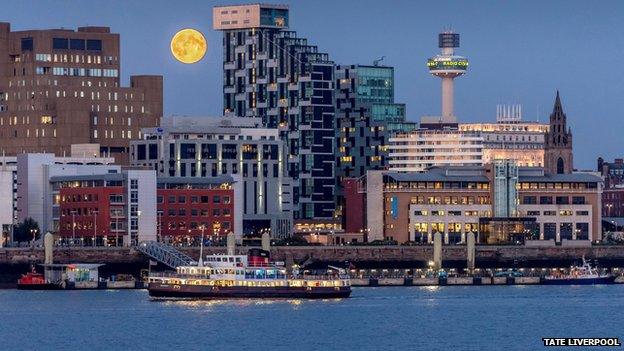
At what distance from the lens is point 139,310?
650 ft

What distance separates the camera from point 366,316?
627ft

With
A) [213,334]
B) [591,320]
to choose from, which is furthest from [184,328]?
[591,320]

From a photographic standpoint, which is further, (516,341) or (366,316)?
(366,316)

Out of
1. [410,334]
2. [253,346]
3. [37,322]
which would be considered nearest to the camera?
[253,346]

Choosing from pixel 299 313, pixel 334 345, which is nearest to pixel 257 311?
pixel 299 313

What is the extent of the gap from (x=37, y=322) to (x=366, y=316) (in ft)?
91.9

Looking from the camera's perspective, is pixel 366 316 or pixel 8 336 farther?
pixel 366 316

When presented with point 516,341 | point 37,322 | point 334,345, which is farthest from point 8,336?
point 516,341

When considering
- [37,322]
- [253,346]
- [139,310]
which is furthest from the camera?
[139,310]

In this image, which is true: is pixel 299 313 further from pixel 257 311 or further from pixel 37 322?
pixel 37 322

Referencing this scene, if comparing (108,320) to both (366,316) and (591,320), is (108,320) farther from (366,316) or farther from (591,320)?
(591,320)

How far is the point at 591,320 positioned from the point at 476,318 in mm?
9725

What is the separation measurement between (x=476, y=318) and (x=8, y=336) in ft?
135

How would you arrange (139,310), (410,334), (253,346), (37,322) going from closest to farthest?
1. (253,346)
2. (410,334)
3. (37,322)
4. (139,310)
